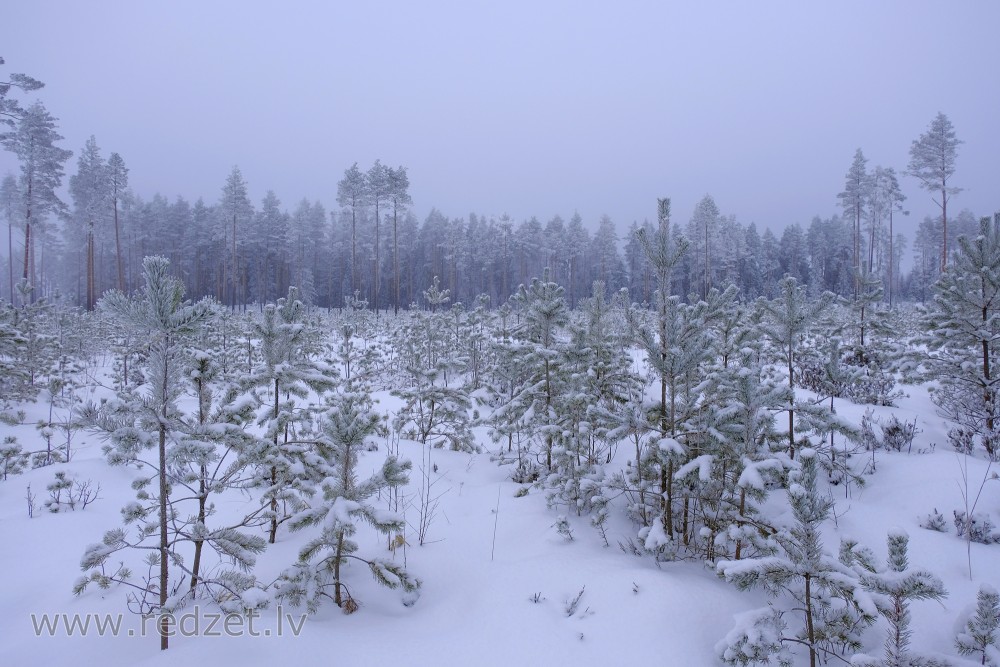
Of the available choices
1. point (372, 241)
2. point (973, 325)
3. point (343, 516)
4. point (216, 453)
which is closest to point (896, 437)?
point (973, 325)

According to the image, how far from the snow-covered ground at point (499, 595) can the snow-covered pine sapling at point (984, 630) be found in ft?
2.50

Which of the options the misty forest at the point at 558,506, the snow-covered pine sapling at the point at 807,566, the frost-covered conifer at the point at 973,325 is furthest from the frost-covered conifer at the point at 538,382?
the frost-covered conifer at the point at 973,325

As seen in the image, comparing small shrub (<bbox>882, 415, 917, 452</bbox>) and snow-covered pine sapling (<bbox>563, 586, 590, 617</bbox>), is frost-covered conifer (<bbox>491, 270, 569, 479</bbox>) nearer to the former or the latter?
snow-covered pine sapling (<bbox>563, 586, 590, 617</bbox>)

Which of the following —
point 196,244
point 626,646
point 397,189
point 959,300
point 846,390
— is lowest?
point 626,646

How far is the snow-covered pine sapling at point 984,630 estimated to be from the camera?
2619 millimetres

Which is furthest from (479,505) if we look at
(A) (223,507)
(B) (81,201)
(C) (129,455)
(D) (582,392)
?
(B) (81,201)

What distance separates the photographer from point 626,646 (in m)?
3.39

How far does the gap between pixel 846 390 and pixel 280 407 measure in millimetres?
10620

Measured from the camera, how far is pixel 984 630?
2.65m

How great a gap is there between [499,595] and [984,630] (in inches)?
130

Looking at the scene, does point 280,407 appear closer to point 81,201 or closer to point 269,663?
point 269,663

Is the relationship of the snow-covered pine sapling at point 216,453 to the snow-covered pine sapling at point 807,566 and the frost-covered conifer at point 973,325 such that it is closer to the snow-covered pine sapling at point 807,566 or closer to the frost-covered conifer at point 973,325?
the snow-covered pine sapling at point 807,566

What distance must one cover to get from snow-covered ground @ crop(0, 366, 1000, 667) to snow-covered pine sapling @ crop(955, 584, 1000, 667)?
0.76 m

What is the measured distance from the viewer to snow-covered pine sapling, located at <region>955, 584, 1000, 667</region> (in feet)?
8.59
